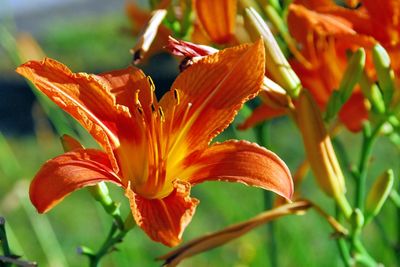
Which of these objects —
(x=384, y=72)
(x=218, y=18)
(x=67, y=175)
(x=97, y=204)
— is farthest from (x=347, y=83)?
(x=97, y=204)

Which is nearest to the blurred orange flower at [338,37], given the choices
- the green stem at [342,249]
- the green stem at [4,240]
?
the green stem at [342,249]

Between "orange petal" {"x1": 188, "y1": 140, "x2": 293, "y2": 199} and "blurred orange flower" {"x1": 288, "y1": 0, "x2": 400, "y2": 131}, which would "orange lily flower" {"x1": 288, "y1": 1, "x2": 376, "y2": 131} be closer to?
"blurred orange flower" {"x1": 288, "y1": 0, "x2": 400, "y2": 131}

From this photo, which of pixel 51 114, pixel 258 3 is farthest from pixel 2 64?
pixel 258 3

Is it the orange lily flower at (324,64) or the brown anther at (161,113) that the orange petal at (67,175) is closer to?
the brown anther at (161,113)

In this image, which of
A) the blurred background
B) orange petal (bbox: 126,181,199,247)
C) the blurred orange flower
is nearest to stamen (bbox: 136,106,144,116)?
orange petal (bbox: 126,181,199,247)

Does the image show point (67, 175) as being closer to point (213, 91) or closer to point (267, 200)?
point (213, 91)

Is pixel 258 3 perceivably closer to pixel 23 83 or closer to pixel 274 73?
pixel 274 73

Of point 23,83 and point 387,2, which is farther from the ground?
point 387,2
